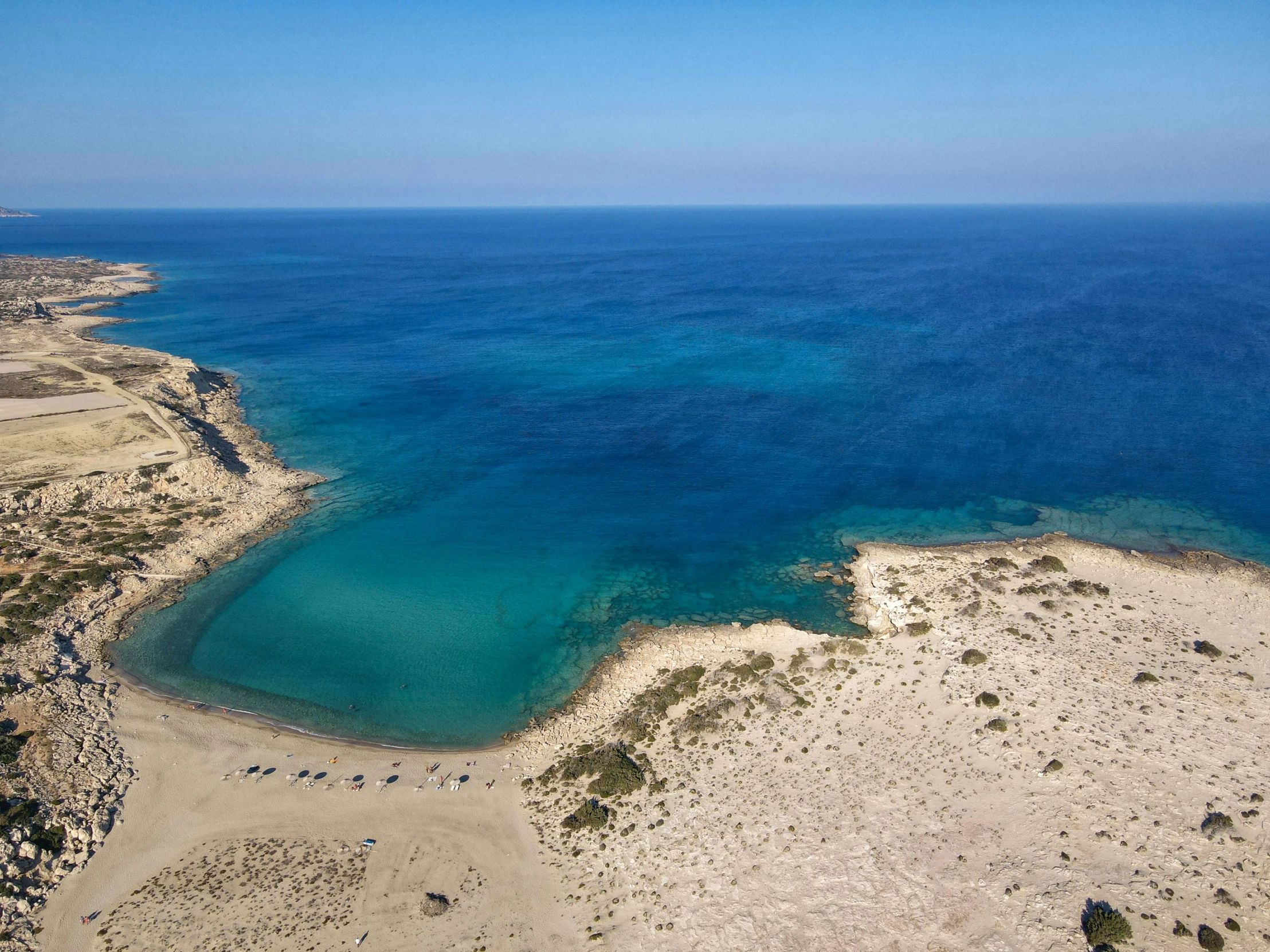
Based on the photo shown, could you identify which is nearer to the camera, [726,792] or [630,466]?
[726,792]

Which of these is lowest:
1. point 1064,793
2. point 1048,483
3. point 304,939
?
point 304,939

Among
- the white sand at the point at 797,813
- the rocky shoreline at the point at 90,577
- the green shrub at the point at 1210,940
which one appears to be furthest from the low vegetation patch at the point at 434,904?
the green shrub at the point at 1210,940

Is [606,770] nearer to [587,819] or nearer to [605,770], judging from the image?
[605,770]

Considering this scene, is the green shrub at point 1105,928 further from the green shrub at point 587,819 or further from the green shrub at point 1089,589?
the green shrub at point 1089,589

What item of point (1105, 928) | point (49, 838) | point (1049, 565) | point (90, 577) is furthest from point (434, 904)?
point (1049, 565)

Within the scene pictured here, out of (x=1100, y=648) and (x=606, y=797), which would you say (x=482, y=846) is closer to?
(x=606, y=797)

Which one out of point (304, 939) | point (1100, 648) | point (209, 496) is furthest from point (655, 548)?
point (209, 496)
